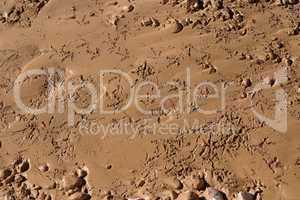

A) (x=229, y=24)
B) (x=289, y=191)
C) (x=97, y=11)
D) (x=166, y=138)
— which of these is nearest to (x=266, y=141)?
(x=289, y=191)

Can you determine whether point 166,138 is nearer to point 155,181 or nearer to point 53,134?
point 155,181

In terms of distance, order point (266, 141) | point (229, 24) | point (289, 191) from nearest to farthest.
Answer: point (289, 191) < point (266, 141) < point (229, 24)

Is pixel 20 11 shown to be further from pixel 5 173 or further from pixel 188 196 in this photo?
pixel 188 196

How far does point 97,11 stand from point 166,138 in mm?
1795

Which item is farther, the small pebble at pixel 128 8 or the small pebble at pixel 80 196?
the small pebble at pixel 128 8

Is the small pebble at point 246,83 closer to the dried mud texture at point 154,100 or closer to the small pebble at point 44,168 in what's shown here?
the dried mud texture at point 154,100

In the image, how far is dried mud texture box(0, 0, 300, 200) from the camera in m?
4.68

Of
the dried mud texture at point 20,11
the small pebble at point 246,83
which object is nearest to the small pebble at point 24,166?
the dried mud texture at point 20,11

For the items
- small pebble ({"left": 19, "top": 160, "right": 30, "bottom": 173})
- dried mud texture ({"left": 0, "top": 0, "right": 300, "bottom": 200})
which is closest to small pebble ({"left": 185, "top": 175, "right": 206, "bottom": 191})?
dried mud texture ({"left": 0, "top": 0, "right": 300, "bottom": 200})

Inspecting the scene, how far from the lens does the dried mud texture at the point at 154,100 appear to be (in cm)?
468

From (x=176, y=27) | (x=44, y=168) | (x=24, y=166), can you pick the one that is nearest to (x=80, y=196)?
(x=44, y=168)

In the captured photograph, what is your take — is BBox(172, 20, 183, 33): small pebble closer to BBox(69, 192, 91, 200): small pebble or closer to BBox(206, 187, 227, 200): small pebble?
BBox(206, 187, 227, 200): small pebble

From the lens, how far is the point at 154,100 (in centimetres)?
516

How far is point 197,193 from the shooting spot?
180 inches
